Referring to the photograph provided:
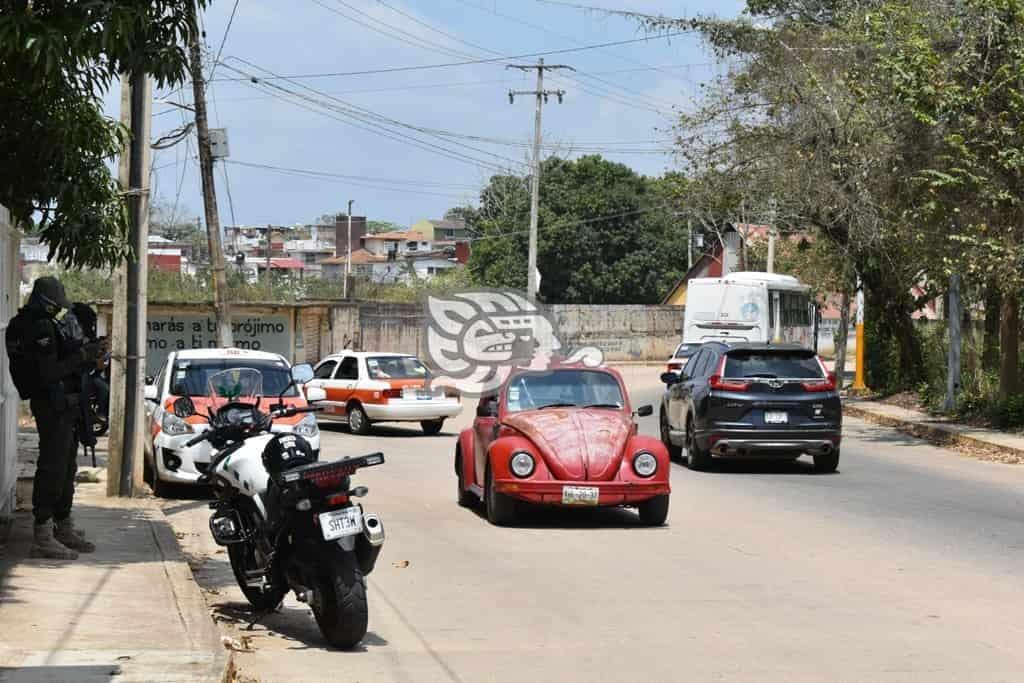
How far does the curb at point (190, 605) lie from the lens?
25.8ft

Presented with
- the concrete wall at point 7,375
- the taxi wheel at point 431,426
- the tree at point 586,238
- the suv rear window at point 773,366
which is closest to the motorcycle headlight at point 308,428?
the concrete wall at point 7,375

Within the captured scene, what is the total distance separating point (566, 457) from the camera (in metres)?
14.2

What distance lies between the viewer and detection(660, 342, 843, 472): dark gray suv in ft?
66.2

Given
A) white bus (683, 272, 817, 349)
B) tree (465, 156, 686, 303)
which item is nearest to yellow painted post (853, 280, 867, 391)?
white bus (683, 272, 817, 349)

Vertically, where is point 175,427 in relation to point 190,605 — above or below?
above

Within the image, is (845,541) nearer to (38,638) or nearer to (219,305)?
(38,638)

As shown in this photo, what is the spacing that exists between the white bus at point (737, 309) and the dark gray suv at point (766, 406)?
23.7 m

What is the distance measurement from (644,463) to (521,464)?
1.18 metres

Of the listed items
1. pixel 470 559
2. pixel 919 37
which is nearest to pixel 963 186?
pixel 919 37

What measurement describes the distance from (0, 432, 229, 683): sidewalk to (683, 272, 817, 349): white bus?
33831 mm

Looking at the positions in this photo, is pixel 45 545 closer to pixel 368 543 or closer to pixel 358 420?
pixel 368 543

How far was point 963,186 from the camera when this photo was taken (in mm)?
25109

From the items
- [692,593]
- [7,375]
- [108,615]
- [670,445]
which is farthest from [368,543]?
[670,445]

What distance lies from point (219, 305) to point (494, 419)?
18.3 meters
